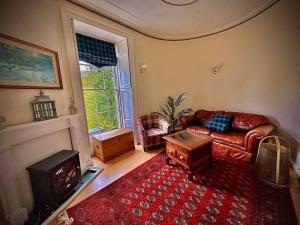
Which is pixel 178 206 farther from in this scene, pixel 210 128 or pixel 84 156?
pixel 210 128

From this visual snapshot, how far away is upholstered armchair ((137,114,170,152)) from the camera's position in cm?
297

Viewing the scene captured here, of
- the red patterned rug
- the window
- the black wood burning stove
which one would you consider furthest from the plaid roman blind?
the red patterned rug

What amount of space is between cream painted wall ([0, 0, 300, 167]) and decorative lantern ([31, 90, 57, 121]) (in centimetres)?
7

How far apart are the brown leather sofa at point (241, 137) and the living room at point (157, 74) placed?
1.00ft

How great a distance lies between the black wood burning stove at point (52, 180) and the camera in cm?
155

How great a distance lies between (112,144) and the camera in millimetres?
2723

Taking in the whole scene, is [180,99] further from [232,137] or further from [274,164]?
[274,164]

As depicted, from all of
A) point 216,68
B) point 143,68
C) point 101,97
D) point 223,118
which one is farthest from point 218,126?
point 101,97

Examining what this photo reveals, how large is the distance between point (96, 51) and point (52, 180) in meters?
2.40

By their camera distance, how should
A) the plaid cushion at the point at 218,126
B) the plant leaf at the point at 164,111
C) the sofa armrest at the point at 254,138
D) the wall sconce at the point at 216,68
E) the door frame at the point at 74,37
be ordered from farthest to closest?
the plant leaf at the point at 164,111, the wall sconce at the point at 216,68, the plaid cushion at the point at 218,126, the sofa armrest at the point at 254,138, the door frame at the point at 74,37

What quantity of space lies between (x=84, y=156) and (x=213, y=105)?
329 centimetres

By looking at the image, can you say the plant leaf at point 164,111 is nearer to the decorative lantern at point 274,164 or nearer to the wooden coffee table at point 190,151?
the wooden coffee table at point 190,151

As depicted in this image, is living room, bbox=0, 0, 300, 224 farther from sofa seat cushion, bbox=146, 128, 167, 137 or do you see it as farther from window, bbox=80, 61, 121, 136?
window, bbox=80, 61, 121, 136

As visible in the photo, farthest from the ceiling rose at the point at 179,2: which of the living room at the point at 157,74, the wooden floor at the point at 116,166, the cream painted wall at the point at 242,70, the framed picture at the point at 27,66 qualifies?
the wooden floor at the point at 116,166
